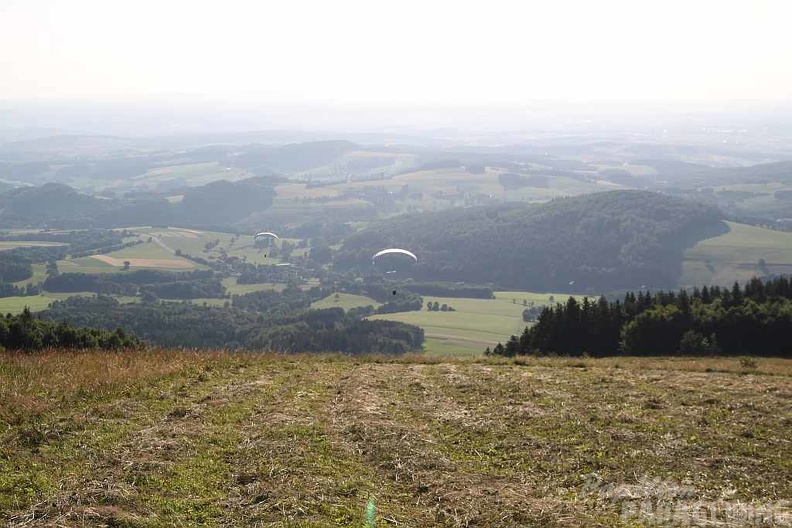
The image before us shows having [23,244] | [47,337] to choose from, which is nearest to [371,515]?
[47,337]

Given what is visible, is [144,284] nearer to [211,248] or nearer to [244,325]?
[244,325]

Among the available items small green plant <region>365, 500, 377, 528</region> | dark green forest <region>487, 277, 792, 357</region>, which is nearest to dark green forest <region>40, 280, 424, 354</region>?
dark green forest <region>487, 277, 792, 357</region>

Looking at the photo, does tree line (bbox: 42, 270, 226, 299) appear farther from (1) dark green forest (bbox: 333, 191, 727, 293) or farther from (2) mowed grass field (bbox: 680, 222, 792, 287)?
(2) mowed grass field (bbox: 680, 222, 792, 287)

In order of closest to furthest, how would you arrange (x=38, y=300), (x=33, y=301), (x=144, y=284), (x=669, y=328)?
(x=669, y=328) < (x=33, y=301) < (x=38, y=300) < (x=144, y=284)

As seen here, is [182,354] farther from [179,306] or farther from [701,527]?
[179,306]

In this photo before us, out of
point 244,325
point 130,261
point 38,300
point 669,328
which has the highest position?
point 669,328
